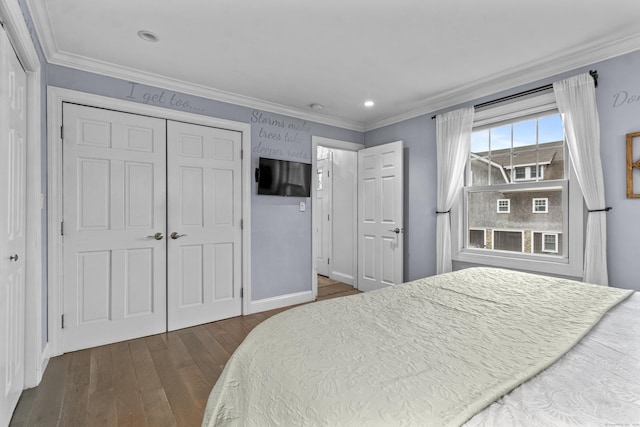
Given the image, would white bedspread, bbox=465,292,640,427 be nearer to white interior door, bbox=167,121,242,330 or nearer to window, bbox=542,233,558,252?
window, bbox=542,233,558,252

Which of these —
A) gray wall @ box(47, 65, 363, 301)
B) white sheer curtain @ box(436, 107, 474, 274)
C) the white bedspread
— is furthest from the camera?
gray wall @ box(47, 65, 363, 301)

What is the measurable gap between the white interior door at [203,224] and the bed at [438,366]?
6.95 ft

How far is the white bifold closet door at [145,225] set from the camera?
105 inches

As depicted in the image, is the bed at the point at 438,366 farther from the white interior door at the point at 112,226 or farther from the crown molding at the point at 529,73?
the white interior door at the point at 112,226

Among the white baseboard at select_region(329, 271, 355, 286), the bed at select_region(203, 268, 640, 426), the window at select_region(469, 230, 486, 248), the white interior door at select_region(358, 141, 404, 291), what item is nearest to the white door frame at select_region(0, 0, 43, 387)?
the bed at select_region(203, 268, 640, 426)

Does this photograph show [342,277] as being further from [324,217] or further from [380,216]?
[380,216]

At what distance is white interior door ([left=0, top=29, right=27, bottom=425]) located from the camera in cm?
149

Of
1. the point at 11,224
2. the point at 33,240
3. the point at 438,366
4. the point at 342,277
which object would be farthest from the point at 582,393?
the point at 342,277

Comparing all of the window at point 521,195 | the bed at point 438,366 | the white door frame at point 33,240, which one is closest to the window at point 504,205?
the window at point 521,195

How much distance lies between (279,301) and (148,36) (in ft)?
9.50

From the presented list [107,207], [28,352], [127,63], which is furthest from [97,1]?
[28,352]

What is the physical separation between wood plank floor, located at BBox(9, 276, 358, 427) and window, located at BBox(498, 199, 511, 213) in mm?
2843

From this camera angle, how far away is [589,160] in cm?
247

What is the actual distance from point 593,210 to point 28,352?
4.14 m
